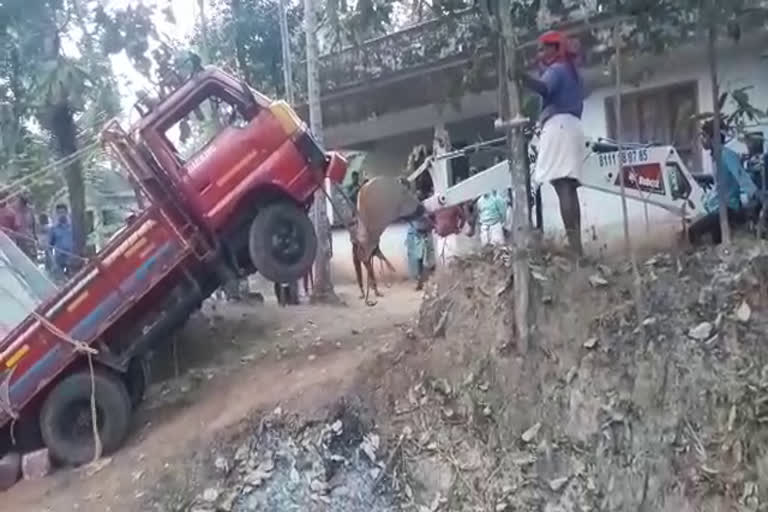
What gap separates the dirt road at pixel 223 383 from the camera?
7742mm

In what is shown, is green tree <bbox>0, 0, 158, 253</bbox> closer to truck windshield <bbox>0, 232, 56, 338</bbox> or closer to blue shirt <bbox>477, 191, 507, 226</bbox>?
truck windshield <bbox>0, 232, 56, 338</bbox>

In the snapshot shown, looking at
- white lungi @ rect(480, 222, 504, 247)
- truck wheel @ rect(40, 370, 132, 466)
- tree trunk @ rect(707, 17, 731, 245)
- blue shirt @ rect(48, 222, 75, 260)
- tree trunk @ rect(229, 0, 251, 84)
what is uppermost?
tree trunk @ rect(229, 0, 251, 84)

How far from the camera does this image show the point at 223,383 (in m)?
9.01

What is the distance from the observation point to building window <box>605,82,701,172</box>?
12141 millimetres

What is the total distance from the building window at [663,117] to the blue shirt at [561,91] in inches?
193

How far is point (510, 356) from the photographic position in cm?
688

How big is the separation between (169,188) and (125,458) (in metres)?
2.39

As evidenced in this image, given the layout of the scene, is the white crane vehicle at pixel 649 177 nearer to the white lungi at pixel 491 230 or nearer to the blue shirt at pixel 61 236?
the white lungi at pixel 491 230

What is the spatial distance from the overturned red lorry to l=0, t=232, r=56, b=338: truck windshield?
69 millimetres

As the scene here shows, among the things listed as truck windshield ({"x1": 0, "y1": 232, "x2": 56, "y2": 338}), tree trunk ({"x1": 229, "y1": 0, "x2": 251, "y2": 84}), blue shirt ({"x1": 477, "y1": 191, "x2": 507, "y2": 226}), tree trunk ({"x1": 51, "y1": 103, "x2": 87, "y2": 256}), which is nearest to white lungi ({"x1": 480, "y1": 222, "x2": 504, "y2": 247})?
blue shirt ({"x1": 477, "y1": 191, "x2": 507, "y2": 226})

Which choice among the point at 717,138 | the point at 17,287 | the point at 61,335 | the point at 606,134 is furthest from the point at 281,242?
the point at 606,134

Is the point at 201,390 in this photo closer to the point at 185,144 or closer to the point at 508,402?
the point at 185,144

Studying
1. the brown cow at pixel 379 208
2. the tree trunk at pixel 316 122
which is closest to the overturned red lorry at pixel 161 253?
the brown cow at pixel 379 208

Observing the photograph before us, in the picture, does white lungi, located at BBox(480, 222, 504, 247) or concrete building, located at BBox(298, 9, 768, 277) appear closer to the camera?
concrete building, located at BBox(298, 9, 768, 277)
